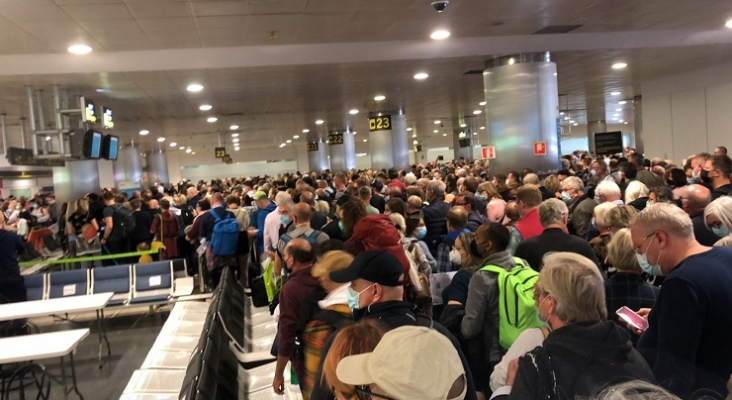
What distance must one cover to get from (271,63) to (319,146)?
30.8 meters

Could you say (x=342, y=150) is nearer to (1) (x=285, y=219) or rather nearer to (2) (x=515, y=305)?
(1) (x=285, y=219)

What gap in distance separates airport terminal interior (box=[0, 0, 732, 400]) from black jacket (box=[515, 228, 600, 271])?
2 centimetres

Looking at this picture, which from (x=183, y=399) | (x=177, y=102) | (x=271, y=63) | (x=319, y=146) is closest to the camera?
(x=183, y=399)

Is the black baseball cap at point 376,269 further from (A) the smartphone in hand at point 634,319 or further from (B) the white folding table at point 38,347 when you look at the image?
(B) the white folding table at point 38,347

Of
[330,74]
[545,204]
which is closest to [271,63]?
[330,74]

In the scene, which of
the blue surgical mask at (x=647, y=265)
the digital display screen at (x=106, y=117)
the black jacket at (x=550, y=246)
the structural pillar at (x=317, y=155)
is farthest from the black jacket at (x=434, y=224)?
the structural pillar at (x=317, y=155)

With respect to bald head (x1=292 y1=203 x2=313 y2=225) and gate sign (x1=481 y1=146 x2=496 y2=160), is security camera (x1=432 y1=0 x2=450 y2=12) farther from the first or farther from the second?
gate sign (x1=481 y1=146 x2=496 y2=160)

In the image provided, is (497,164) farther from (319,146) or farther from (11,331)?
(319,146)

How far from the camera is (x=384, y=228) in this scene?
4.97 metres

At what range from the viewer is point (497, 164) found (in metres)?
12.3

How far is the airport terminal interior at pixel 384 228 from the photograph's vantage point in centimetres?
260

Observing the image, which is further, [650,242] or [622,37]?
[622,37]

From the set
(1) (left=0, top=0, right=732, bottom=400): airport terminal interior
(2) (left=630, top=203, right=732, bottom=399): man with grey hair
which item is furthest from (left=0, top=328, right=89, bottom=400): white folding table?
(2) (left=630, top=203, right=732, bottom=399): man with grey hair

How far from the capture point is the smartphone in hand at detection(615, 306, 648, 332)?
315cm
